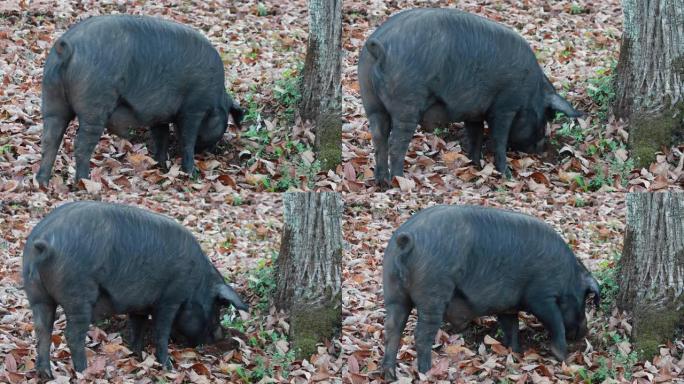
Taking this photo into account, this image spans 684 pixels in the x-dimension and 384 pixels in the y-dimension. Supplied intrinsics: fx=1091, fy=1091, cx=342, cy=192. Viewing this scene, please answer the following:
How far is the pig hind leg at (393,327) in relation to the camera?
27.2 ft

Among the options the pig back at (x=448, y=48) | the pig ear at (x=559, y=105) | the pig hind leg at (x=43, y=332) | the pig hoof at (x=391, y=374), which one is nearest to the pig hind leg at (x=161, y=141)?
the pig back at (x=448, y=48)

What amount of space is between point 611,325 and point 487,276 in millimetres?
1468

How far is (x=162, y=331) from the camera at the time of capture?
8.80 metres

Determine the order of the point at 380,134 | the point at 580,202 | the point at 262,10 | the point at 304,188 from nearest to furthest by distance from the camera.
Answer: the point at 380,134 < the point at 304,188 < the point at 580,202 < the point at 262,10

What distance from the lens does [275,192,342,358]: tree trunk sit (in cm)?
912

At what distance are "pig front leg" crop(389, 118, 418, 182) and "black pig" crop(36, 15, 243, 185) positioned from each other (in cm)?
184

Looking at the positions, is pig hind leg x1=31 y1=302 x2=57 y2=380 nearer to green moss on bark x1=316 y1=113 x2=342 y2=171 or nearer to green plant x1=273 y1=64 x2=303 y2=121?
green moss on bark x1=316 y1=113 x2=342 y2=171

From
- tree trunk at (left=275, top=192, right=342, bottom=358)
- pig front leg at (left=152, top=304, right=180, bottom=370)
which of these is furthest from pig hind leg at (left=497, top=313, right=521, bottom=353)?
pig front leg at (left=152, top=304, right=180, bottom=370)

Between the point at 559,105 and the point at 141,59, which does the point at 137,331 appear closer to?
the point at 141,59

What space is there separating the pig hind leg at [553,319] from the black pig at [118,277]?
240 cm

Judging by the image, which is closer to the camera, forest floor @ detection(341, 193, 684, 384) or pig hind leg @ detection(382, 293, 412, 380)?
pig hind leg @ detection(382, 293, 412, 380)

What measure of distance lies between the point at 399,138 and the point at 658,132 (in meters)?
2.77

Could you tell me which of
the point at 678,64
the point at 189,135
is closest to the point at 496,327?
the point at 678,64

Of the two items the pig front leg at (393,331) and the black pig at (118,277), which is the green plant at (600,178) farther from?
the black pig at (118,277)
